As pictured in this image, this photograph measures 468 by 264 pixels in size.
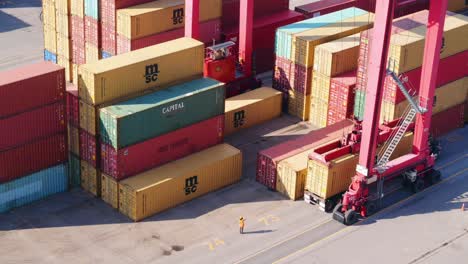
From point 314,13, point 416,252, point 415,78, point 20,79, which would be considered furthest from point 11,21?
point 416,252

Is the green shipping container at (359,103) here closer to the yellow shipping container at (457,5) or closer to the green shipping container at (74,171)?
the green shipping container at (74,171)

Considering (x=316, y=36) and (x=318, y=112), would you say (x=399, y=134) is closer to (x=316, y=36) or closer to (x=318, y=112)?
(x=318, y=112)

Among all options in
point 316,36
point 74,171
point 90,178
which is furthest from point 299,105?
point 74,171

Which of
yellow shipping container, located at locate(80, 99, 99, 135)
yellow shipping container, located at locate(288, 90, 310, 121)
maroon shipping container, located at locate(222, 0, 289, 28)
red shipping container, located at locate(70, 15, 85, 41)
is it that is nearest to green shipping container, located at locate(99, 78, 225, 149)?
yellow shipping container, located at locate(80, 99, 99, 135)

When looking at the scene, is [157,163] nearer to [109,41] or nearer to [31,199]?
[31,199]

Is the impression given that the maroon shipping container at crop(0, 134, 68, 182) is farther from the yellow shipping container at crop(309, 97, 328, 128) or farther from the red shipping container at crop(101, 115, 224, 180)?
the yellow shipping container at crop(309, 97, 328, 128)

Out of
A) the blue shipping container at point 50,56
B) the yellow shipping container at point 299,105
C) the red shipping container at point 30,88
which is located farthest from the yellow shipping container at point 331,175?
the blue shipping container at point 50,56
